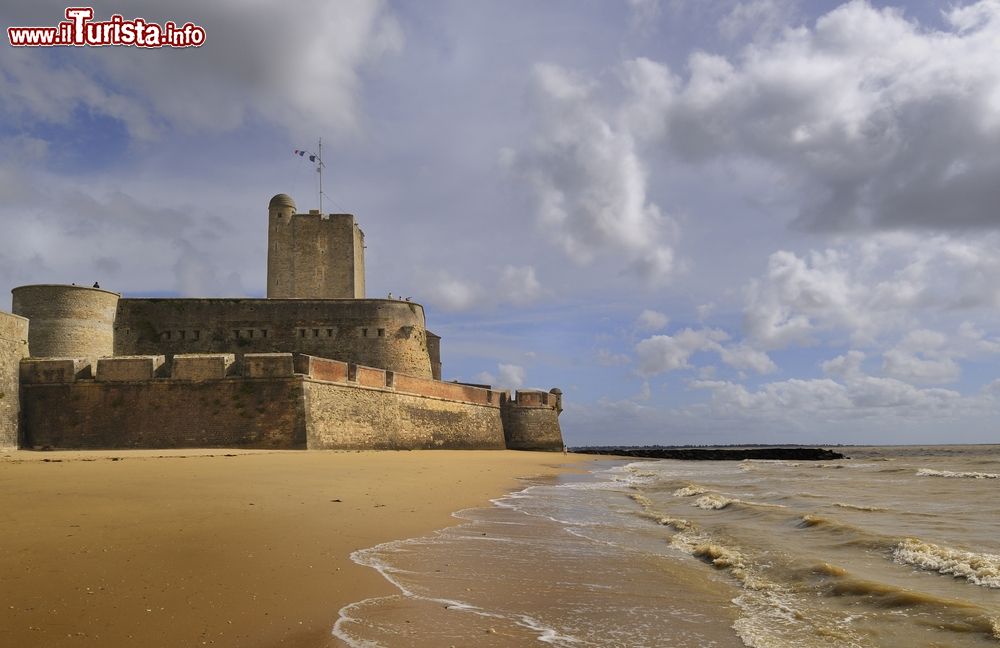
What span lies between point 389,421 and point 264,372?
17.0 ft

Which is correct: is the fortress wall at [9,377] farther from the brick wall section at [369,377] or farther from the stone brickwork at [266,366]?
the brick wall section at [369,377]

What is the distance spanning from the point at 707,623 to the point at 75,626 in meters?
3.57

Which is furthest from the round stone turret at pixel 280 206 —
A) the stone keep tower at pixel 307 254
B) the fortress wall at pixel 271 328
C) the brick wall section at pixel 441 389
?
the brick wall section at pixel 441 389

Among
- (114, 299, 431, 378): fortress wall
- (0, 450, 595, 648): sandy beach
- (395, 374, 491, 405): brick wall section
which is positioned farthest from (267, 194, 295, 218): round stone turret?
(0, 450, 595, 648): sandy beach

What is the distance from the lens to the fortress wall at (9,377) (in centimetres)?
1802

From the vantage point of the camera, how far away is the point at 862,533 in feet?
26.3

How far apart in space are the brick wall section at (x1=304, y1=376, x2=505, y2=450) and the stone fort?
0.05 metres

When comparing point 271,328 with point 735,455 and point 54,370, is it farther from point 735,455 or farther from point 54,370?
point 735,455

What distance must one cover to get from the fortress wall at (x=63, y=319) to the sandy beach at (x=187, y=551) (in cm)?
1416

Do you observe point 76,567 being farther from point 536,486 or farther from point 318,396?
point 318,396

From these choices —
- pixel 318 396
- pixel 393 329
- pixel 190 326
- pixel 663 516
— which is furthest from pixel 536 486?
pixel 190 326

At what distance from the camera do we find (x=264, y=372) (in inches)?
741

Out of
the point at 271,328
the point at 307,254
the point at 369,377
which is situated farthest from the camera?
the point at 307,254

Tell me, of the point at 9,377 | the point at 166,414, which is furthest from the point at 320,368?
the point at 9,377
